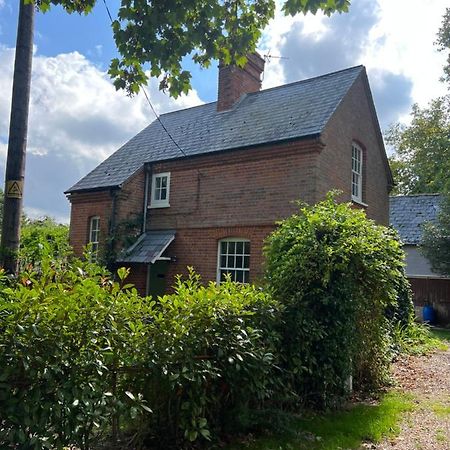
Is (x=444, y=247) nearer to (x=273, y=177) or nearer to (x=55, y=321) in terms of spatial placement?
(x=273, y=177)

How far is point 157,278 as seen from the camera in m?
15.3

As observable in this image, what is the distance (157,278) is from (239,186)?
4.59 metres

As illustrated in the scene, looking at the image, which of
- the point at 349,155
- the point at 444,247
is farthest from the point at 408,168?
the point at 349,155

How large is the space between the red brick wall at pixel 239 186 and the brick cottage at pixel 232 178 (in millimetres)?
33

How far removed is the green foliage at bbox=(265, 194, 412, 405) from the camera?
571cm

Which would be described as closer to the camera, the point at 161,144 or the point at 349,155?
the point at 349,155

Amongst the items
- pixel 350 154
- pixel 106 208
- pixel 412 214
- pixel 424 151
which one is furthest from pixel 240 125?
pixel 424 151

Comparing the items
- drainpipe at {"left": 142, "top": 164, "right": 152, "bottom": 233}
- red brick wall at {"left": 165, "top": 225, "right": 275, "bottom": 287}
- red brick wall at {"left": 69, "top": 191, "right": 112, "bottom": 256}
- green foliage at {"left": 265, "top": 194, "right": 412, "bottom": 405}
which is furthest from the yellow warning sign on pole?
drainpipe at {"left": 142, "top": 164, "right": 152, "bottom": 233}

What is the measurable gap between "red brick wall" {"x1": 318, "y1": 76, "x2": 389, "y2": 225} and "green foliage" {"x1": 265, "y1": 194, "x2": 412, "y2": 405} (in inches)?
232

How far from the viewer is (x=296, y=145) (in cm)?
1254

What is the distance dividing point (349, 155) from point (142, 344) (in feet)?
39.8

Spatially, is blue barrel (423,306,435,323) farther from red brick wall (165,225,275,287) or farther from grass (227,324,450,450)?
grass (227,324,450,450)

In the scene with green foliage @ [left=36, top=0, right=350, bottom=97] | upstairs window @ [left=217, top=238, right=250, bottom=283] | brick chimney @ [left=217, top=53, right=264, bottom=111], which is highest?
brick chimney @ [left=217, top=53, right=264, bottom=111]

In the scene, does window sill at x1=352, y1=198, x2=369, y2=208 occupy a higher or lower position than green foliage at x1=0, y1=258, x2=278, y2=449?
higher
